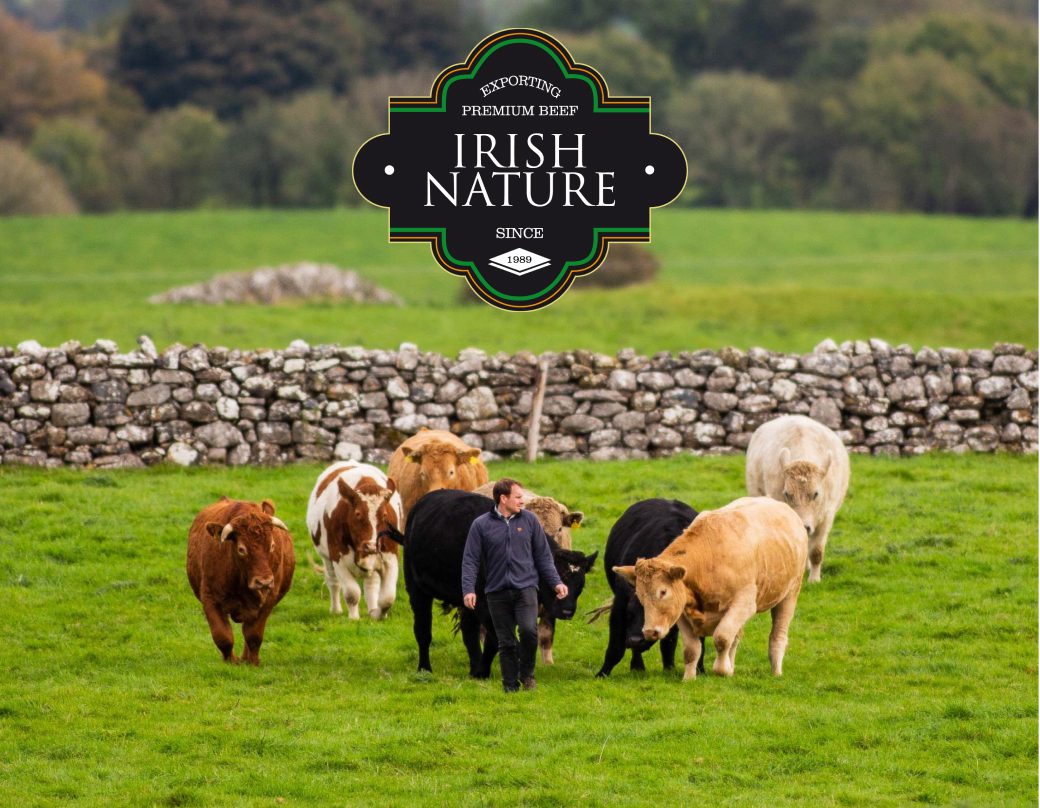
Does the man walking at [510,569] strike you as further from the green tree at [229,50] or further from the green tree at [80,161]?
the green tree at [229,50]

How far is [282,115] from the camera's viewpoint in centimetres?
6738

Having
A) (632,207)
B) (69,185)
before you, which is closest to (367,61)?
(69,185)

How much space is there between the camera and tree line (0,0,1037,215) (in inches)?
2581

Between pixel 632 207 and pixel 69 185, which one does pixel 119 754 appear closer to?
pixel 632 207

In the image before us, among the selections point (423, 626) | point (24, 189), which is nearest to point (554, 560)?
point (423, 626)

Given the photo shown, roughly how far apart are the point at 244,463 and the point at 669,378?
252 inches

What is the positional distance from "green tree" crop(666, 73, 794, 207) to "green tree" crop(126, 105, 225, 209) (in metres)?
21.4

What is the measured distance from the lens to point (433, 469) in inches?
672

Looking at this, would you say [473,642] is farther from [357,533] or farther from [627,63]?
[627,63]

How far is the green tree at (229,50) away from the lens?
7375 centimetres

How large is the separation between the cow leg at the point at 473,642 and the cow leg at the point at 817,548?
16.5ft

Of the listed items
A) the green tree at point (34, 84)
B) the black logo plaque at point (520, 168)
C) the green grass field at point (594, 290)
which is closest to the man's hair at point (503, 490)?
the black logo plaque at point (520, 168)

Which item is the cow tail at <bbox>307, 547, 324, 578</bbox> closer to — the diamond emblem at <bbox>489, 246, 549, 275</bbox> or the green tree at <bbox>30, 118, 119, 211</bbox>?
the diamond emblem at <bbox>489, 246, 549, 275</bbox>

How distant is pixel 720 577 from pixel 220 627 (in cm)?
452
